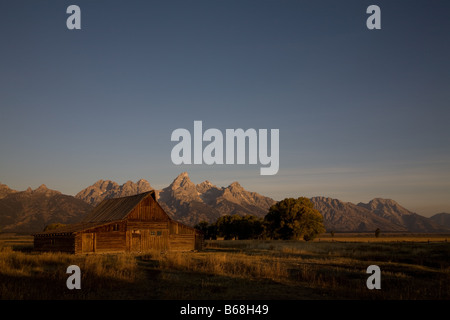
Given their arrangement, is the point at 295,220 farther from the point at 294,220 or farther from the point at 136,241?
the point at 136,241

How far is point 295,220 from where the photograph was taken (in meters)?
71.4

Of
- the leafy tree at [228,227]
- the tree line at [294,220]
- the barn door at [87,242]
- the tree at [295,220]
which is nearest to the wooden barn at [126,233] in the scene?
the barn door at [87,242]

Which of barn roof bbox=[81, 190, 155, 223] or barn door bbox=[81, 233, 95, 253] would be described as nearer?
barn door bbox=[81, 233, 95, 253]

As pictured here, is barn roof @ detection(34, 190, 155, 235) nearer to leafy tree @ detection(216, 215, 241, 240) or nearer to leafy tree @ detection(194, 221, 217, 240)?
leafy tree @ detection(216, 215, 241, 240)

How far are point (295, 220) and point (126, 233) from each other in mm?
40352

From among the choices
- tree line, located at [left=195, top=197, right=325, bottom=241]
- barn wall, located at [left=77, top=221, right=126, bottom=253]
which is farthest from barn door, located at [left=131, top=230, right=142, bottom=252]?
tree line, located at [left=195, top=197, right=325, bottom=241]

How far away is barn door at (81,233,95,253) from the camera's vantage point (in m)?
37.4

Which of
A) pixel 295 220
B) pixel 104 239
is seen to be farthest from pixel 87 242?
pixel 295 220

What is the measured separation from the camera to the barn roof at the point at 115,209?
42.2 m

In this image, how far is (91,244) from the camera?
38000mm

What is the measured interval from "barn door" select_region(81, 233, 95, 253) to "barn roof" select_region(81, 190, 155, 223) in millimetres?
3960
